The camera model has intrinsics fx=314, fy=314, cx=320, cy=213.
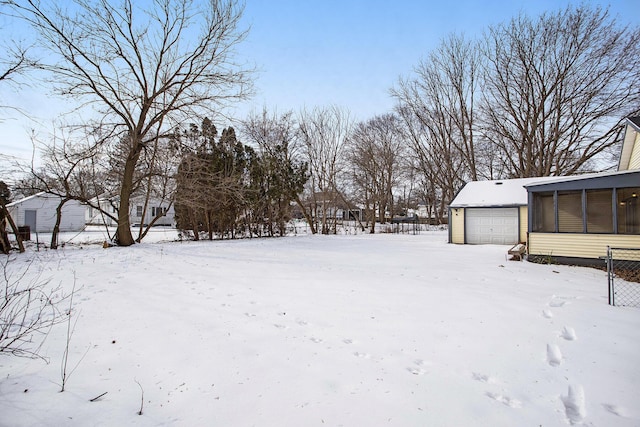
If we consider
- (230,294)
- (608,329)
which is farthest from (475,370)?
(230,294)

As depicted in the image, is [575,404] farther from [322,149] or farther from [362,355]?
[322,149]

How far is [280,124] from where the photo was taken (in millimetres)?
18922

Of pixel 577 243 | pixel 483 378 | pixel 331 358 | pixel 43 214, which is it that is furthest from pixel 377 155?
pixel 43 214

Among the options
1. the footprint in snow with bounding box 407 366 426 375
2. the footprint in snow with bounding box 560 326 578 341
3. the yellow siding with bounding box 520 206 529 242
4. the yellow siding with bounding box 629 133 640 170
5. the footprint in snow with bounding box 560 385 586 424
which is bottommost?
the footprint in snow with bounding box 560 385 586 424

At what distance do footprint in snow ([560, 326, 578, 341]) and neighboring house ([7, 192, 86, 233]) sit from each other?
26860 mm

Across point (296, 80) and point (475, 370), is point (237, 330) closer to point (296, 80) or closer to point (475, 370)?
point (475, 370)

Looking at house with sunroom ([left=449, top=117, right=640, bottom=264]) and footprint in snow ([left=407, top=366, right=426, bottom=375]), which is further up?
house with sunroom ([left=449, top=117, right=640, bottom=264])

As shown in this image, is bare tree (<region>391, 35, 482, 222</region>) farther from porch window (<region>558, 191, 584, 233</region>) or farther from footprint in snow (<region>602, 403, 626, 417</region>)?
footprint in snow (<region>602, 403, 626, 417</region>)

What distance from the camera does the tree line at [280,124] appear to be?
1059cm

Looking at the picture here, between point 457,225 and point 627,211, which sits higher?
point 627,211

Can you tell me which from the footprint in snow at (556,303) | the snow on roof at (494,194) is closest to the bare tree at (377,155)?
the snow on roof at (494,194)

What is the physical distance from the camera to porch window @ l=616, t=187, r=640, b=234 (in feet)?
28.5

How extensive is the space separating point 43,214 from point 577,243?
31.9 m

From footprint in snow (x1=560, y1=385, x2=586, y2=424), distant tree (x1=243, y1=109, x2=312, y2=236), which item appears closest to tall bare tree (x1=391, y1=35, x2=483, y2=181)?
distant tree (x1=243, y1=109, x2=312, y2=236)
